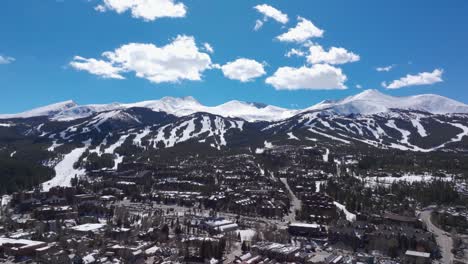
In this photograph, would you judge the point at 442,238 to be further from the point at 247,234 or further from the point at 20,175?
the point at 20,175

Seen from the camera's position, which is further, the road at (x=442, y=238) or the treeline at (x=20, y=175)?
the treeline at (x=20, y=175)

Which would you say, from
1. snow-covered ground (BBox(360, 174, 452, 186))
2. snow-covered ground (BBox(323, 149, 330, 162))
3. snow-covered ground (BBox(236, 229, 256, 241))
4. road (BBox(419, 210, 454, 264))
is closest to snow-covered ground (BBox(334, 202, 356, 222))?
road (BBox(419, 210, 454, 264))

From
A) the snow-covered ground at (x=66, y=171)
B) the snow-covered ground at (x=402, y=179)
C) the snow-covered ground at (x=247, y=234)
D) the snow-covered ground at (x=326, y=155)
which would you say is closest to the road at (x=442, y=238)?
the snow-covered ground at (x=247, y=234)

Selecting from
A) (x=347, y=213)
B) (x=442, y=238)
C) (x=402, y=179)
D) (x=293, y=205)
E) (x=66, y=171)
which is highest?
(x=66, y=171)

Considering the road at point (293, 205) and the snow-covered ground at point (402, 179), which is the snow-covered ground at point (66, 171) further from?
the snow-covered ground at point (402, 179)

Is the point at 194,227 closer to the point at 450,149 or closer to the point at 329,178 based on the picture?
the point at 329,178

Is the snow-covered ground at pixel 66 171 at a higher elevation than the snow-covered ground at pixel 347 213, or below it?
higher

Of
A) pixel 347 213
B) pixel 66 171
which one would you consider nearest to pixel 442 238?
pixel 347 213

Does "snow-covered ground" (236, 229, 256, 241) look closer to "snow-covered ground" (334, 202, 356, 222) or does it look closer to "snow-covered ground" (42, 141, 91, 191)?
"snow-covered ground" (334, 202, 356, 222)

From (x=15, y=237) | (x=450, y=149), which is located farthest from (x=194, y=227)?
(x=450, y=149)
